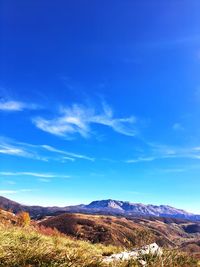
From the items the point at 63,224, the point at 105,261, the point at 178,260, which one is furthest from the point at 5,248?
the point at 63,224

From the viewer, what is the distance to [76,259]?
911 cm

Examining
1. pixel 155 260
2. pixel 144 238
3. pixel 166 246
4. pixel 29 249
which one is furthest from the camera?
pixel 166 246

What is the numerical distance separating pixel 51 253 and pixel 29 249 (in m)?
0.64

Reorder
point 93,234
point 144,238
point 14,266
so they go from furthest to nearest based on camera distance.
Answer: point 93,234 < point 144,238 < point 14,266

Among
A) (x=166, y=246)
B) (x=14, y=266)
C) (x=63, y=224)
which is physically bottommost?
(x=14, y=266)

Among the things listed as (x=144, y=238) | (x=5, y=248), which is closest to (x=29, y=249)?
(x=5, y=248)

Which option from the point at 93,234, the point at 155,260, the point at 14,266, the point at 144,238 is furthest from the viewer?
the point at 93,234

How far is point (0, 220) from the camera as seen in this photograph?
18.0 m

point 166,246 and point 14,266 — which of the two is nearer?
point 14,266

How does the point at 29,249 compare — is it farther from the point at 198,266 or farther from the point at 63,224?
the point at 63,224

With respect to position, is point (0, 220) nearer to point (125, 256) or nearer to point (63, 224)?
point (125, 256)

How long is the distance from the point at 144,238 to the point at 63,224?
123 metres

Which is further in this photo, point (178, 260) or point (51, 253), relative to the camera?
point (178, 260)

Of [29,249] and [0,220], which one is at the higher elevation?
[0,220]
